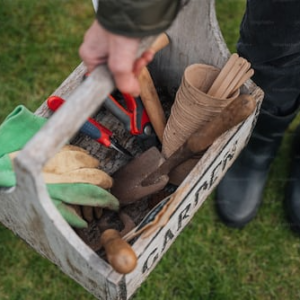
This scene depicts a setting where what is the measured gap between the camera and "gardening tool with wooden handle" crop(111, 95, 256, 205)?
102 centimetres

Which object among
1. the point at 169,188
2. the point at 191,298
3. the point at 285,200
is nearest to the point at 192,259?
the point at 191,298

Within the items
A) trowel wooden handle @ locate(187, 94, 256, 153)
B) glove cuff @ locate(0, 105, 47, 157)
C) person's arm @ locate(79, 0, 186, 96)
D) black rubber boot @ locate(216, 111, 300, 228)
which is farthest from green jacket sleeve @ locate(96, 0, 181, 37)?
black rubber boot @ locate(216, 111, 300, 228)

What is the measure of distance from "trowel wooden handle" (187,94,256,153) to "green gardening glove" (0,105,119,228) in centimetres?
19

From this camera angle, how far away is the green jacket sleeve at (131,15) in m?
0.83

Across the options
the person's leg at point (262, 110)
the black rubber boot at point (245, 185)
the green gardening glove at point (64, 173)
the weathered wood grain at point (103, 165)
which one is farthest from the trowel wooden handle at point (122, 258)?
the black rubber boot at point (245, 185)

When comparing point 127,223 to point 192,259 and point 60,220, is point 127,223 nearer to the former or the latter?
point 60,220

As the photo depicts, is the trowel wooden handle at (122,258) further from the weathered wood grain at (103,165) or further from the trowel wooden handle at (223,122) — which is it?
the trowel wooden handle at (223,122)

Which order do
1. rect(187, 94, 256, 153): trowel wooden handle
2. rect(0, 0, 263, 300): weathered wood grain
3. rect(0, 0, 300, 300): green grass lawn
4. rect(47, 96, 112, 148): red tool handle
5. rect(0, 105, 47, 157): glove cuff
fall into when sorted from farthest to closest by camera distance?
rect(0, 0, 300, 300): green grass lawn < rect(47, 96, 112, 148): red tool handle < rect(0, 105, 47, 157): glove cuff < rect(187, 94, 256, 153): trowel wooden handle < rect(0, 0, 263, 300): weathered wood grain

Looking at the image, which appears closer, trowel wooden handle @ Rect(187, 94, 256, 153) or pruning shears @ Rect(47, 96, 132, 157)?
trowel wooden handle @ Rect(187, 94, 256, 153)

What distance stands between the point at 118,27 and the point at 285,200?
101 cm

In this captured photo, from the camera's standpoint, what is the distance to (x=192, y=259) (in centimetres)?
160

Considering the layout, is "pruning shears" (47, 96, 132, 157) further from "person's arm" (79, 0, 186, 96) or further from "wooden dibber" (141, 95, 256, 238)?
"person's arm" (79, 0, 186, 96)

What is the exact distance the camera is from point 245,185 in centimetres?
166

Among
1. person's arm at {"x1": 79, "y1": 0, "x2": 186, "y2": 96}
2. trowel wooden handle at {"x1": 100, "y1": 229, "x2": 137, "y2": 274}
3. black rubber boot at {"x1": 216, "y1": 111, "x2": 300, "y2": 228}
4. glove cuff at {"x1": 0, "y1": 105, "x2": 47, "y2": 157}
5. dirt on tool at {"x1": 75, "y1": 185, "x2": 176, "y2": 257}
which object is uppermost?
person's arm at {"x1": 79, "y1": 0, "x2": 186, "y2": 96}
